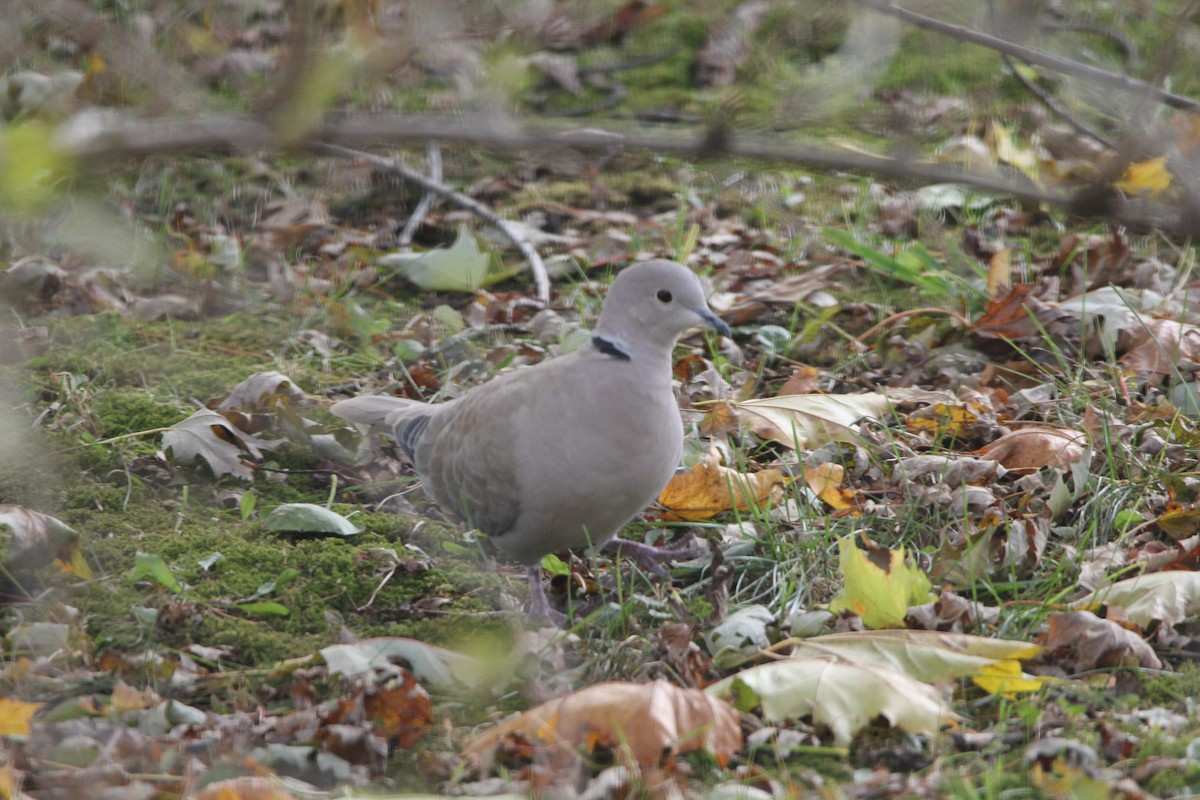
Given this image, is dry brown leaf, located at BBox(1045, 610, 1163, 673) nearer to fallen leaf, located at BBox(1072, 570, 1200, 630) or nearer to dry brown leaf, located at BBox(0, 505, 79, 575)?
fallen leaf, located at BBox(1072, 570, 1200, 630)

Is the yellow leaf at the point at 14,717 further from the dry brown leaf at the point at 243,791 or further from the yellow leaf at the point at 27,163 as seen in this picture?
the yellow leaf at the point at 27,163

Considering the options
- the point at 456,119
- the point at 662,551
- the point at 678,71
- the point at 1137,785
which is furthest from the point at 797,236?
the point at 456,119

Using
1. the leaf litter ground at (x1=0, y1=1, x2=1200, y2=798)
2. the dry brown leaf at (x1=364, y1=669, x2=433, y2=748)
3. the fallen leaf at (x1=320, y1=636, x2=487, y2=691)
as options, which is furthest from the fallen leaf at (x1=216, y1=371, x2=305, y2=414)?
the dry brown leaf at (x1=364, y1=669, x2=433, y2=748)

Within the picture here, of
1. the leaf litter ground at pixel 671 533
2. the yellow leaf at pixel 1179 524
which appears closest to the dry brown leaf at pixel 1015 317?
the leaf litter ground at pixel 671 533

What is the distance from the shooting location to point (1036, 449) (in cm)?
363

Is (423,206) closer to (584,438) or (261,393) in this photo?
(261,393)

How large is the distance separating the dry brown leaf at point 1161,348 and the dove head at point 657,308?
1621 millimetres

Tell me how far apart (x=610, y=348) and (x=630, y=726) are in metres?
1.14

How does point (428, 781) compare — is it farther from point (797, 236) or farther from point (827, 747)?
point (797, 236)

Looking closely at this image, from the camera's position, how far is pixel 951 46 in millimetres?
1702

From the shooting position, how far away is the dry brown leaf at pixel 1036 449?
11.8ft

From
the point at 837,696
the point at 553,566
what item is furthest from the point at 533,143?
the point at 553,566

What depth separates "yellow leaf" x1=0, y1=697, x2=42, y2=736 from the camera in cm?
248

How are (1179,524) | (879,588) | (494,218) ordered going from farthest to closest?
(494,218)
(1179,524)
(879,588)
